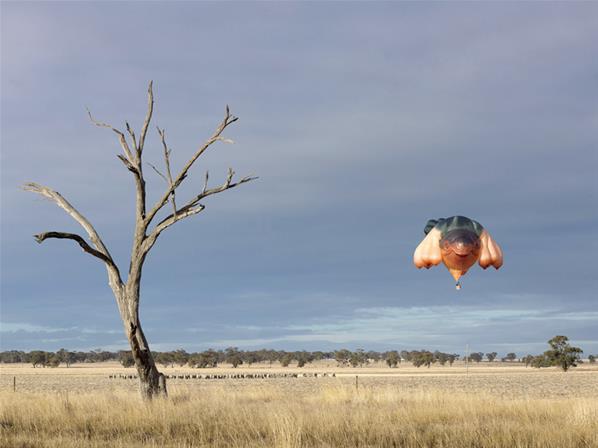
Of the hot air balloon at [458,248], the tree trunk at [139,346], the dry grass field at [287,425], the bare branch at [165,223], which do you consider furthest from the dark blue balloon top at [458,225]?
the tree trunk at [139,346]

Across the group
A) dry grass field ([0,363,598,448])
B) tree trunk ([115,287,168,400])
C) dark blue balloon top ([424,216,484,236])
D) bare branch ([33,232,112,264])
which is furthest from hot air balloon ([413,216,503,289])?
bare branch ([33,232,112,264])

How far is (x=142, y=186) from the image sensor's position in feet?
80.5

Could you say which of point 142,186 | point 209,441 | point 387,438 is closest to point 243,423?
point 209,441

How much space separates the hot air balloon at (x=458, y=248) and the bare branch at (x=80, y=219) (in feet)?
30.9

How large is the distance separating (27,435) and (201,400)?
24.4 feet

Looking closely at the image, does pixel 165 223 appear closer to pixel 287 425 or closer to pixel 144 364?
pixel 144 364

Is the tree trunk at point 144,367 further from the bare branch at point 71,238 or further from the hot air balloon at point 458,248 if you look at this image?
the hot air balloon at point 458,248

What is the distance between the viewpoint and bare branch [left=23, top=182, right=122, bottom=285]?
944 inches

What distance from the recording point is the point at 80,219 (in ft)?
80.9

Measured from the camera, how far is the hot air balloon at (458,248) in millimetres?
22578

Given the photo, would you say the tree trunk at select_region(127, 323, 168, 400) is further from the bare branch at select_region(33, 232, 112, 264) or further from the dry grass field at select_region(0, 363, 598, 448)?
the bare branch at select_region(33, 232, 112, 264)

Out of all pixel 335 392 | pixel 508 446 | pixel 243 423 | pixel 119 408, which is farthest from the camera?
pixel 335 392

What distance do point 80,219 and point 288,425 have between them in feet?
40.7

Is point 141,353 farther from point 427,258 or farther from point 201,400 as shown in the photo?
point 427,258
